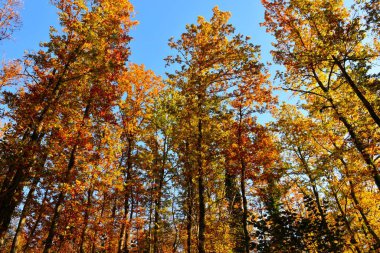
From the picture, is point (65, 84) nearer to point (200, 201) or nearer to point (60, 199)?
point (60, 199)

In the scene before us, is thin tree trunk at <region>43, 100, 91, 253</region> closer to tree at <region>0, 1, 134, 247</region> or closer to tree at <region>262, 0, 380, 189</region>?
tree at <region>0, 1, 134, 247</region>

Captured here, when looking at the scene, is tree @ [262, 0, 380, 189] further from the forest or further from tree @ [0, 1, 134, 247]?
tree @ [0, 1, 134, 247]

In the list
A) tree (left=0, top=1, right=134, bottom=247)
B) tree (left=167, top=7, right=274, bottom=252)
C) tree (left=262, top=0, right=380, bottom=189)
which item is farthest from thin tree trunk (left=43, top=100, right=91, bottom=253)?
tree (left=262, top=0, right=380, bottom=189)

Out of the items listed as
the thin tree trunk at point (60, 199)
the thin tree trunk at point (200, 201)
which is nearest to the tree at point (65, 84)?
the thin tree trunk at point (60, 199)

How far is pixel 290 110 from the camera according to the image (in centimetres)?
2183

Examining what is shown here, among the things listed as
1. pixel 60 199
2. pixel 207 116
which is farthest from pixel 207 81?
pixel 60 199

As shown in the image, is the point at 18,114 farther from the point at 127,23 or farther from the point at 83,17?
Result: the point at 127,23

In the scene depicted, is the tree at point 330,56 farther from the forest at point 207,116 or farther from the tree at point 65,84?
the tree at point 65,84

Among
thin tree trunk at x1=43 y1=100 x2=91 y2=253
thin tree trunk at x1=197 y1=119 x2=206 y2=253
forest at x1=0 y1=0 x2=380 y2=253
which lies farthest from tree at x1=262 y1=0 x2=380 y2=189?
thin tree trunk at x1=43 y1=100 x2=91 y2=253

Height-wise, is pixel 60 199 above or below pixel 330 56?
below

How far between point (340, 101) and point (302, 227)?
6.69 meters

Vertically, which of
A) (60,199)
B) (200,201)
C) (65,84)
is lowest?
(200,201)

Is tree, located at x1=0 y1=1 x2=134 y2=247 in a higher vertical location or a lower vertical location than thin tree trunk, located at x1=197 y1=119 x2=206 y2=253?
higher

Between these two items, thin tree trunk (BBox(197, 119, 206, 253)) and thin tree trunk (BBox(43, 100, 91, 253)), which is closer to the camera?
thin tree trunk (BBox(197, 119, 206, 253))
